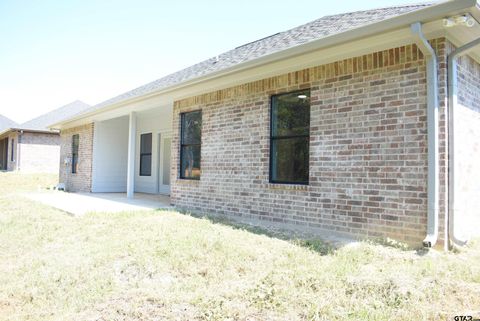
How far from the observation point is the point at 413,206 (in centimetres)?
498

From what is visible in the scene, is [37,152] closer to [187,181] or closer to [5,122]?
[5,122]

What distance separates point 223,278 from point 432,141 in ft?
10.3

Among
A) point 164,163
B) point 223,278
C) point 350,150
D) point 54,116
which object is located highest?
point 54,116

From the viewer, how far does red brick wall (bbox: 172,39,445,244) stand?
5031 mm

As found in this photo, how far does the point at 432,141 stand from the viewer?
4.74 metres

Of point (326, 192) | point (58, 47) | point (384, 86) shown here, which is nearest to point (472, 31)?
point (384, 86)

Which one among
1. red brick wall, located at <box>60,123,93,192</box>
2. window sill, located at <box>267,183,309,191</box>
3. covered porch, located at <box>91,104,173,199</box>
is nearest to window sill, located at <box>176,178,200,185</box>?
window sill, located at <box>267,183,309,191</box>

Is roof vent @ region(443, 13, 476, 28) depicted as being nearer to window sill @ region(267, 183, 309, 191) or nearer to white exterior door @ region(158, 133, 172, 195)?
window sill @ region(267, 183, 309, 191)

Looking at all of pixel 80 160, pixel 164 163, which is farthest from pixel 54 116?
pixel 164 163

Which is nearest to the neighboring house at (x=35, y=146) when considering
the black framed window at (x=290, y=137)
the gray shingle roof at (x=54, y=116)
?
the gray shingle roof at (x=54, y=116)

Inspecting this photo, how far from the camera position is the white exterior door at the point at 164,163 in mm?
13562

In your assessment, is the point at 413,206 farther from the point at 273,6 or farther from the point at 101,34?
the point at 101,34

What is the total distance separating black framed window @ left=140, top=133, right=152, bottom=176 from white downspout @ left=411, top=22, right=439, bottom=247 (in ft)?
36.7

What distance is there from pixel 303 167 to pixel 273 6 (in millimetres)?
5635
